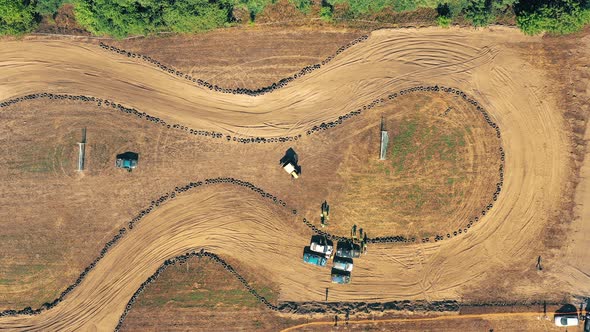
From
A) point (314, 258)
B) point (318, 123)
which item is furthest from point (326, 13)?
point (314, 258)

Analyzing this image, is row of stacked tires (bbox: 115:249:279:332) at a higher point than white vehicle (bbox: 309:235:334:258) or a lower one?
lower

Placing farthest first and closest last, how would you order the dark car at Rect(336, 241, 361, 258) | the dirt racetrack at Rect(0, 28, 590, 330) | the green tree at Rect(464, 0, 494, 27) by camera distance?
the dirt racetrack at Rect(0, 28, 590, 330) → the dark car at Rect(336, 241, 361, 258) → the green tree at Rect(464, 0, 494, 27)

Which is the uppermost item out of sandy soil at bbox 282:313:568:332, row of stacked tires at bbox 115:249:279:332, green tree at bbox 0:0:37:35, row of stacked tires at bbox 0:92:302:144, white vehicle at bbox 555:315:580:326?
green tree at bbox 0:0:37:35

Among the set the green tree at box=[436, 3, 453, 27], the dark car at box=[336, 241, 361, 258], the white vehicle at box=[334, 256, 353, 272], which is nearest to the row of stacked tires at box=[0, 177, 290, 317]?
the dark car at box=[336, 241, 361, 258]

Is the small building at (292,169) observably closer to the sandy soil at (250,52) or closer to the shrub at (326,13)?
the sandy soil at (250,52)

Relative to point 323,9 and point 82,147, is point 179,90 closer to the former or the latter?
point 82,147

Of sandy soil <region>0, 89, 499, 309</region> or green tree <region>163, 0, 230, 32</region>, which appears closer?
green tree <region>163, 0, 230, 32</region>

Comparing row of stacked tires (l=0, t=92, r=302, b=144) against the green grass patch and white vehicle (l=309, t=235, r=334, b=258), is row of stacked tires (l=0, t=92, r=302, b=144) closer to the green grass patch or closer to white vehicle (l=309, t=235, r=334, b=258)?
the green grass patch
